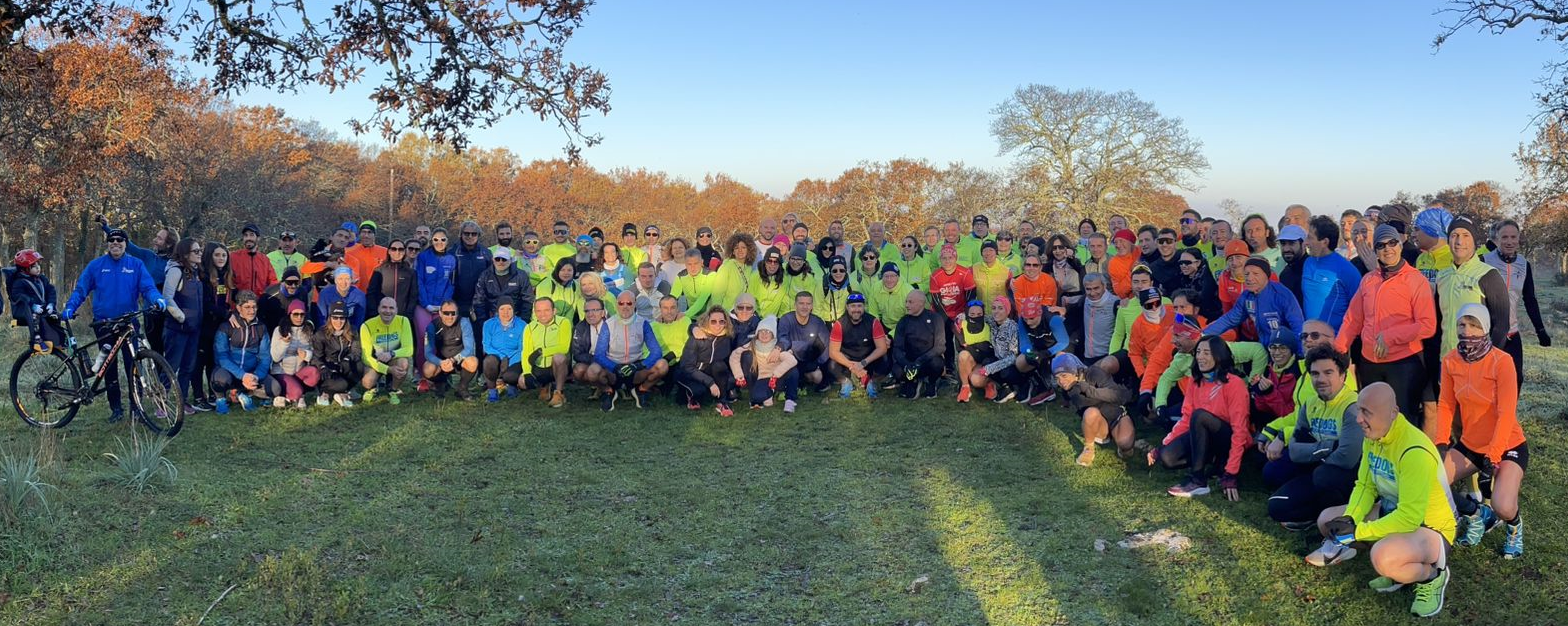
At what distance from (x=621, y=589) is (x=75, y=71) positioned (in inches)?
592

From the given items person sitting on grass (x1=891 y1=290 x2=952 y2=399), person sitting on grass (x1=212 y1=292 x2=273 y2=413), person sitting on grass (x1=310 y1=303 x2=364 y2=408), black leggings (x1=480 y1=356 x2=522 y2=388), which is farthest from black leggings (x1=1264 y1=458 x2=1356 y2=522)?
person sitting on grass (x1=212 y1=292 x2=273 y2=413)

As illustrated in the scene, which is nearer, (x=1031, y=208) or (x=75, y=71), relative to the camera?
(x=75, y=71)

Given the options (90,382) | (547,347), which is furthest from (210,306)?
(547,347)

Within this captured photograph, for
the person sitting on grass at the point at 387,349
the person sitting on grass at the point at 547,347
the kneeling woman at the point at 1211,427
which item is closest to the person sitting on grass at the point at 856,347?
the person sitting on grass at the point at 547,347

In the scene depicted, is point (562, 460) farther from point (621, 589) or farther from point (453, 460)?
point (621, 589)

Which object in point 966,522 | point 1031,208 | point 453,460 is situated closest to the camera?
point 966,522

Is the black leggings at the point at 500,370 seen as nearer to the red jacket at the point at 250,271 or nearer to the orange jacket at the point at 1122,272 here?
the red jacket at the point at 250,271

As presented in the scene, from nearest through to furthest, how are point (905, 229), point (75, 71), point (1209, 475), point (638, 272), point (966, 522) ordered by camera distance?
point (966, 522)
point (1209, 475)
point (638, 272)
point (75, 71)
point (905, 229)

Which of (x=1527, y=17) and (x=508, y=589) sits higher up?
(x=1527, y=17)

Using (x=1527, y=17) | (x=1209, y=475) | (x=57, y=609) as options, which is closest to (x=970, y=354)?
(x=1209, y=475)

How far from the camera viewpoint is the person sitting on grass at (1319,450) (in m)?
5.35

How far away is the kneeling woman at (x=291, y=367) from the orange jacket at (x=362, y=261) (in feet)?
3.91

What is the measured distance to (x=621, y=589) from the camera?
498cm

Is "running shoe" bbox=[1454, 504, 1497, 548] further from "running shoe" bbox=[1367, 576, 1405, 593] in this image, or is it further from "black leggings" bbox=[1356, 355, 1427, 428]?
"black leggings" bbox=[1356, 355, 1427, 428]
